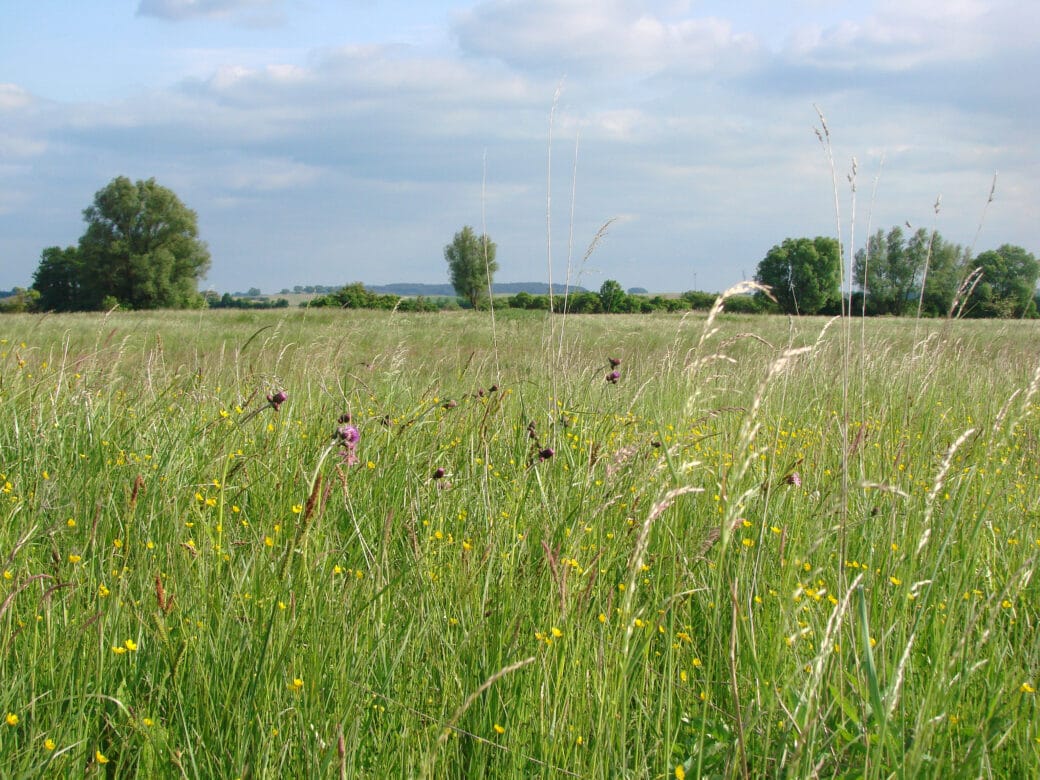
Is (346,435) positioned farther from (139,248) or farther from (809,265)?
(809,265)

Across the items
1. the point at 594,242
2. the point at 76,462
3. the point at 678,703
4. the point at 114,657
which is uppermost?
the point at 594,242

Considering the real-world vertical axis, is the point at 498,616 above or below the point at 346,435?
below

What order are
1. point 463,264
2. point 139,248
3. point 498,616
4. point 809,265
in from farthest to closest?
point 463,264 < point 809,265 < point 139,248 < point 498,616

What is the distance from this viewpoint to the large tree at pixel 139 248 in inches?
2240

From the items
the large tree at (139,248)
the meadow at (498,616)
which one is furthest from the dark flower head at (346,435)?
the large tree at (139,248)

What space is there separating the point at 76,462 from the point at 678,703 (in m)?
2.16

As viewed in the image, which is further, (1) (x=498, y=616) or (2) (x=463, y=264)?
(2) (x=463, y=264)

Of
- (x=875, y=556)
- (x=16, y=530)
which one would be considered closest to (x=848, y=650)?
(x=875, y=556)

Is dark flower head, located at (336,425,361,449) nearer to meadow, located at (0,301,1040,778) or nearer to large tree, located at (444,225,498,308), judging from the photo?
meadow, located at (0,301,1040,778)

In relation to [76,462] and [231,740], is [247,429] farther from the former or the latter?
[231,740]

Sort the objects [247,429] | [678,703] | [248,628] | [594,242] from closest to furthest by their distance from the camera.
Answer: [248,628], [678,703], [594,242], [247,429]

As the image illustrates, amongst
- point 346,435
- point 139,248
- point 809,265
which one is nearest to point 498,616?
point 346,435

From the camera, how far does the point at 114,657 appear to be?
158cm

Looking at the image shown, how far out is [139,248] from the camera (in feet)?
190
